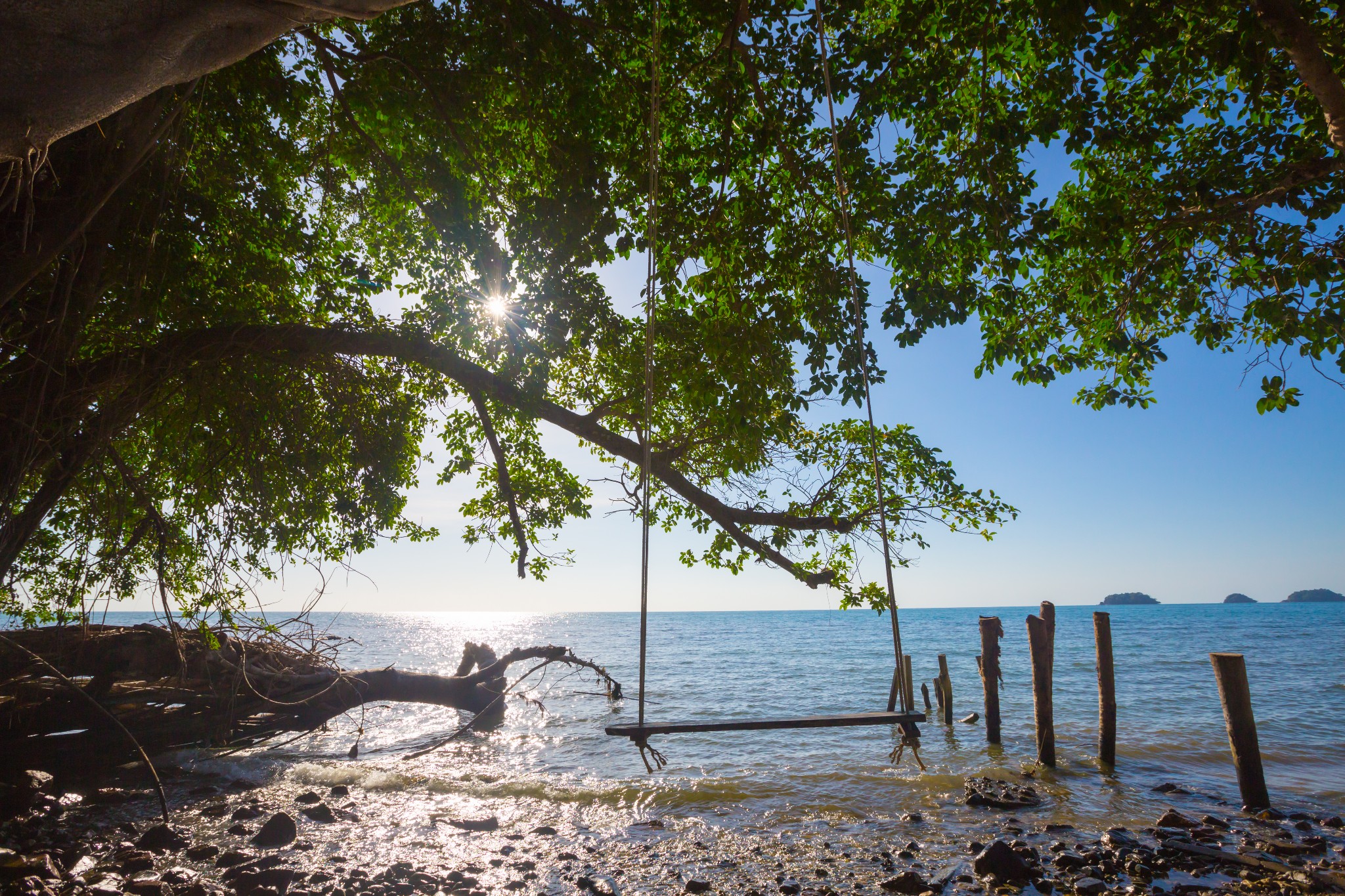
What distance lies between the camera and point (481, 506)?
8.07m

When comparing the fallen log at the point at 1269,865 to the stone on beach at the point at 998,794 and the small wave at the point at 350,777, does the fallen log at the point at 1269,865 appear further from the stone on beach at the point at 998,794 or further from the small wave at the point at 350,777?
the small wave at the point at 350,777

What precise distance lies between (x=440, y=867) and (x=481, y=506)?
4121 millimetres

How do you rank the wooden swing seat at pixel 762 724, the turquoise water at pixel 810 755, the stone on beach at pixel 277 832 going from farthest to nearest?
1. the turquoise water at pixel 810 755
2. the stone on beach at pixel 277 832
3. the wooden swing seat at pixel 762 724

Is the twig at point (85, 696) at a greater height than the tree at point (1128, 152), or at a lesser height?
lesser

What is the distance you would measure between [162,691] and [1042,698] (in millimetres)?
10905

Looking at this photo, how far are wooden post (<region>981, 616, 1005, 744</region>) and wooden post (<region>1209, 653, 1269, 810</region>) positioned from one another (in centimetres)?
316

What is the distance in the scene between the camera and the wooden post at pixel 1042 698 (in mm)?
8734

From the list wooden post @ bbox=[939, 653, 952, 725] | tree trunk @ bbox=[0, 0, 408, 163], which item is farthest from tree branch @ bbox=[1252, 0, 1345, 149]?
wooden post @ bbox=[939, 653, 952, 725]

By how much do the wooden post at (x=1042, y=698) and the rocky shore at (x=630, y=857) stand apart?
2365 millimetres

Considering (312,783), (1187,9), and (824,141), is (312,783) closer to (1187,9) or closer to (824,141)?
(824,141)

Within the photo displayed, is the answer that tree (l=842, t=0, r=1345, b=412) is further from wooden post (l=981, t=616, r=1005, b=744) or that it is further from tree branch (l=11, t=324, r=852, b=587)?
wooden post (l=981, t=616, r=1005, b=744)

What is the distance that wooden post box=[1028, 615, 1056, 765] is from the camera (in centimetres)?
873

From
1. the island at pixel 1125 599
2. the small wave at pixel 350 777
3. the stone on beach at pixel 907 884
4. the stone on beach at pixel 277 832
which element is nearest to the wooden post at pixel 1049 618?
the stone on beach at pixel 907 884

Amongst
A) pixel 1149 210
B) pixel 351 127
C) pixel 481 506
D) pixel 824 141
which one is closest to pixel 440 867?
pixel 481 506
